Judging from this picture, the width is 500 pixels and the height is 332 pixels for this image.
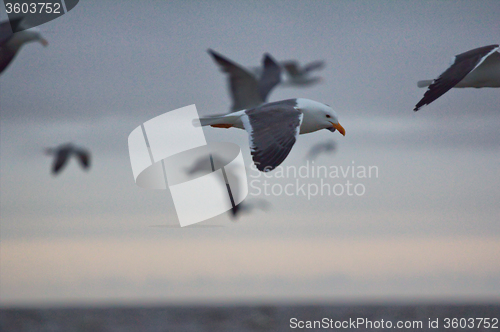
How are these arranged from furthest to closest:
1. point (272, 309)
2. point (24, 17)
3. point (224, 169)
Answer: point (272, 309) → point (224, 169) → point (24, 17)

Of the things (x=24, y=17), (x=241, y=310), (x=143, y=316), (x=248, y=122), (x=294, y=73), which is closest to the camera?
(x=248, y=122)

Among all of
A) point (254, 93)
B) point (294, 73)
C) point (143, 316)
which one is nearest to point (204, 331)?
point (143, 316)

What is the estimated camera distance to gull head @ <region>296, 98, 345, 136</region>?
242 inches

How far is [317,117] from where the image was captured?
6.16 metres

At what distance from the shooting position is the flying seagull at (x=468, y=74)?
18.9 ft

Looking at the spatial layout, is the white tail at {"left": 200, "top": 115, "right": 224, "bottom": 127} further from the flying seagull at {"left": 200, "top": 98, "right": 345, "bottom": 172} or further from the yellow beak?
the yellow beak

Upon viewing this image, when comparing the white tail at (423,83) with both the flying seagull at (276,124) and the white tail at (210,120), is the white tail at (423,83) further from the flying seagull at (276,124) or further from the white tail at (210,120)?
the white tail at (210,120)

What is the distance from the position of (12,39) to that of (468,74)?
14.5ft

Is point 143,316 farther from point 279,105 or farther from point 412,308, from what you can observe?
point 279,105

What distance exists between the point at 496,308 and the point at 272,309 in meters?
19.2

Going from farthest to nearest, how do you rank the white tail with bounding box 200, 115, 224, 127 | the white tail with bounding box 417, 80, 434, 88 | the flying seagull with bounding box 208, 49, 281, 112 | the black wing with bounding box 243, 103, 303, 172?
the flying seagull with bounding box 208, 49, 281, 112 < the white tail with bounding box 417, 80, 434, 88 < the white tail with bounding box 200, 115, 224, 127 < the black wing with bounding box 243, 103, 303, 172

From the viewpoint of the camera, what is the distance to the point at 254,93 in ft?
30.6

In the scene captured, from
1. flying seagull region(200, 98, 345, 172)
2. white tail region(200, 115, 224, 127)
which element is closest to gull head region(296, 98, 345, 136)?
flying seagull region(200, 98, 345, 172)

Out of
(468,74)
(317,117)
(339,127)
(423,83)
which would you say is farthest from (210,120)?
(468,74)
